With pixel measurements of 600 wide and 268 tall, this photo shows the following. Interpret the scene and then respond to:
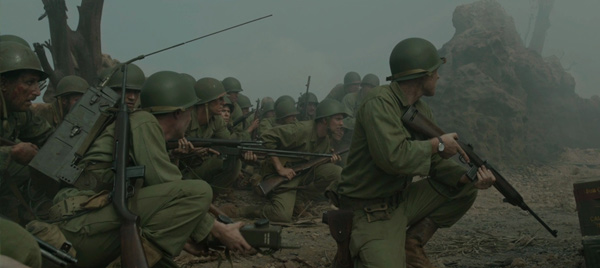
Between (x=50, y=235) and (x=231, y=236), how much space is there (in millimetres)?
1104

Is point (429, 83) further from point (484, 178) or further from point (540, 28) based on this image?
point (540, 28)

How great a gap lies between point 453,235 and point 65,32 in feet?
24.0

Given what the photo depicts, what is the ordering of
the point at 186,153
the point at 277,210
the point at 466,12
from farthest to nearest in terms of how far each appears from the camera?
the point at 466,12
the point at 277,210
the point at 186,153

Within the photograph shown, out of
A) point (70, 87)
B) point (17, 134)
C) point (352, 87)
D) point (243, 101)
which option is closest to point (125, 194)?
point (17, 134)

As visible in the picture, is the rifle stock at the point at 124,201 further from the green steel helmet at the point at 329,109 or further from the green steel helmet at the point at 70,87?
the green steel helmet at the point at 329,109

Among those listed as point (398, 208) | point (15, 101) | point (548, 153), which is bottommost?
point (548, 153)

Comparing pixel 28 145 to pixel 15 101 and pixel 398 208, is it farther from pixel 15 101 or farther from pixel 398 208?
pixel 398 208

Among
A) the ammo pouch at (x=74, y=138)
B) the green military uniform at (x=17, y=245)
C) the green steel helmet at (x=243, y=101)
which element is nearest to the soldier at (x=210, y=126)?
the ammo pouch at (x=74, y=138)

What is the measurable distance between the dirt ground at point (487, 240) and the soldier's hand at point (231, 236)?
0.71 ft

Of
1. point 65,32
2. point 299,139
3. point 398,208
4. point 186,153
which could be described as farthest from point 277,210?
point 65,32

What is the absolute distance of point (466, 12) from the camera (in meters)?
15.3

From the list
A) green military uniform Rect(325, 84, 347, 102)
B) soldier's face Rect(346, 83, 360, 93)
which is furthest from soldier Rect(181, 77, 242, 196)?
green military uniform Rect(325, 84, 347, 102)

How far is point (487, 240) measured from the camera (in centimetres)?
587

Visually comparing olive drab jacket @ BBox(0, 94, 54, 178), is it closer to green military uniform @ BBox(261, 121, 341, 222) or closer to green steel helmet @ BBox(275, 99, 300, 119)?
green military uniform @ BBox(261, 121, 341, 222)
